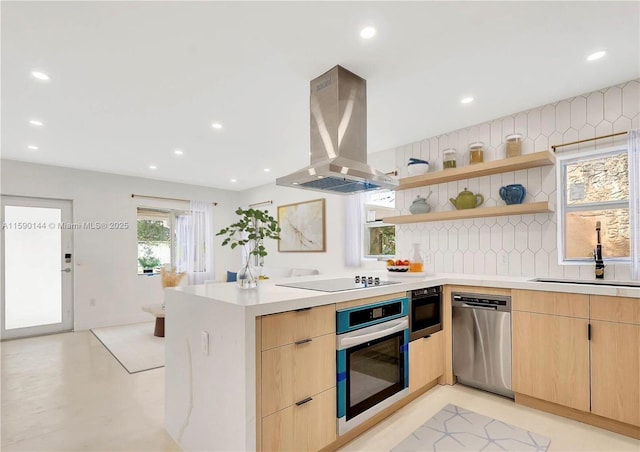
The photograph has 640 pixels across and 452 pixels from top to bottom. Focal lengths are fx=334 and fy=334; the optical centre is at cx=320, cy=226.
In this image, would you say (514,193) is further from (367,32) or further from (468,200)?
(367,32)

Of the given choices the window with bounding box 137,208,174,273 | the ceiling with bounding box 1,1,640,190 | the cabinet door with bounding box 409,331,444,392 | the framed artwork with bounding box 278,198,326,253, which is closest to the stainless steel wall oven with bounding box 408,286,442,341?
the cabinet door with bounding box 409,331,444,392

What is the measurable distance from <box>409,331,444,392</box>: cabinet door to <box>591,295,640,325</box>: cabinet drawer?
3.59 ft

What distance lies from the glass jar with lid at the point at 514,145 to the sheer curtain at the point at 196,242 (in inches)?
210

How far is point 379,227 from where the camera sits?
14.9ft

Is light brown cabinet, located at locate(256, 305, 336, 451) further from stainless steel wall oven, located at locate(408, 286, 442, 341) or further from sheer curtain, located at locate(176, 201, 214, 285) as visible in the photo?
sheer curtain, located at locate(176, 201, 214, 285)

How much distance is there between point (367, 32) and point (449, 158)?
1.90m

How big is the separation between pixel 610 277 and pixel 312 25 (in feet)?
9.32

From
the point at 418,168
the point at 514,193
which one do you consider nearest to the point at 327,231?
the point at 418,168

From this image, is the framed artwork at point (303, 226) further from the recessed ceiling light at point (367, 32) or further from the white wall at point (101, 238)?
the recessed ceiling light at point (367, 32)

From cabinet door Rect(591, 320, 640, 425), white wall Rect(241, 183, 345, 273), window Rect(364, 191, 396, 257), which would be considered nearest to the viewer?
cabinet door Rect(591, 320, 640, 425)

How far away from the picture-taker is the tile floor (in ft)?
6.81

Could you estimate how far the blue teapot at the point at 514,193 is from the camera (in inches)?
117

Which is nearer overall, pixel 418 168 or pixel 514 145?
pixel 514 145

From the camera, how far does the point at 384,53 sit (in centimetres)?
218
